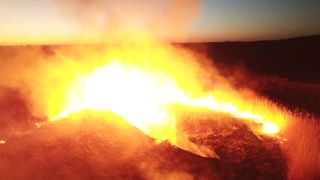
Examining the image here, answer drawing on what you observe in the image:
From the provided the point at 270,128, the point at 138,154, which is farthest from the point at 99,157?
the point at 270,128

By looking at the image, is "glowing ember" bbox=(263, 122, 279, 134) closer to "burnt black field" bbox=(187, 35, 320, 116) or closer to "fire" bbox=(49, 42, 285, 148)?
"fire" bbox=(49, 42, 285, 148)

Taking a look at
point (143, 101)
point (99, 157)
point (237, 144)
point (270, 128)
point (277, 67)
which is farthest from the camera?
point (277, 67)

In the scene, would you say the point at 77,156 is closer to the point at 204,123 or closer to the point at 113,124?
the point at 113,124

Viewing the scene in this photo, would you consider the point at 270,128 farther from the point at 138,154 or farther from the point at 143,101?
the point at 138,154

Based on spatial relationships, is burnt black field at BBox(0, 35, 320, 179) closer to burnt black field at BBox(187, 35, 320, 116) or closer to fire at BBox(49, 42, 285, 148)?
fire at BBox(49, 42, 285, 148)

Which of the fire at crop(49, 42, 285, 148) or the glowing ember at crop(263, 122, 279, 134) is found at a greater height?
the fire at crop(49, 42, 285, 148)

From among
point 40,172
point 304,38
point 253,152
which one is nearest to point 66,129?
point 40,172

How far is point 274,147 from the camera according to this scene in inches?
359

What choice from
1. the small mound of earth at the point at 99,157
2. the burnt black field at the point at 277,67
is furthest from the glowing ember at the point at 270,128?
the burnt black field at the point at 277,67

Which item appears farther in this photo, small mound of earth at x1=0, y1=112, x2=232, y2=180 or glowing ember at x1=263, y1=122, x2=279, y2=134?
glowing ember at x1=263, y1=122, x2=279, y2=134

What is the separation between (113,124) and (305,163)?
492 centimetres

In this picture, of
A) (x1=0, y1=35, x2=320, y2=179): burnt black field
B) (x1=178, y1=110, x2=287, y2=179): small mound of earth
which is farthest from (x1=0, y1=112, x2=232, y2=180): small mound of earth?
(x1=178, y1=110, x2=287, y2=179): small mound of earth

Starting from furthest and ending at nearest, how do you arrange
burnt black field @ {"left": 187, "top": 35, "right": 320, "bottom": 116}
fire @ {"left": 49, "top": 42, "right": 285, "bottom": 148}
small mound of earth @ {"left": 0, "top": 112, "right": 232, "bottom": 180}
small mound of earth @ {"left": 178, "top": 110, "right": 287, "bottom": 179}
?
burnt black field @ {"left": 187, "top": 35, "right": 320, "bottom": 116} < fire @ {"left": 49, "top": 42, "right": 285, "bottom": 148} < small mound of earth @ {"left": 178, "top": 110, "right": 287, "bottom": 179} < small mound of earth @ {"left": 0, "top": 112, "right": 232, "bottom": 180}

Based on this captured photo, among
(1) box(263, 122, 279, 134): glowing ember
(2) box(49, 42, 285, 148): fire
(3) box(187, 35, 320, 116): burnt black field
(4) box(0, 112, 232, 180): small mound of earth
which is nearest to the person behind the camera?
(4) box(0, 112, 232, 180): small mound of earth
